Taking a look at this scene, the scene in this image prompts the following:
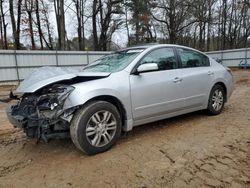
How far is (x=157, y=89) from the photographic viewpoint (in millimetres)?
4082

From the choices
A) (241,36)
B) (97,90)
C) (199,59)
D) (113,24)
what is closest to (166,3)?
(113,24)

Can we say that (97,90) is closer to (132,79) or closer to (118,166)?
(132,79)

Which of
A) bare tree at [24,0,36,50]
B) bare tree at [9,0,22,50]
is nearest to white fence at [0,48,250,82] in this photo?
bare tree at [9,0,22,50]

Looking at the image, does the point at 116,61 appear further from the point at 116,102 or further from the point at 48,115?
the point at 48,115

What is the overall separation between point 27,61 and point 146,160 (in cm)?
1411

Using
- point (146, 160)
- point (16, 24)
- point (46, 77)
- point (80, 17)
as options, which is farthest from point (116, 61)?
point (80, 17)

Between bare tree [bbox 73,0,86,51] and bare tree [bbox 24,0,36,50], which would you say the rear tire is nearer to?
bare tree [bbox 73,0,86,51]

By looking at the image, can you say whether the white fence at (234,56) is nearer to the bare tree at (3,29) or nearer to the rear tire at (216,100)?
the rear tire at (216,100)

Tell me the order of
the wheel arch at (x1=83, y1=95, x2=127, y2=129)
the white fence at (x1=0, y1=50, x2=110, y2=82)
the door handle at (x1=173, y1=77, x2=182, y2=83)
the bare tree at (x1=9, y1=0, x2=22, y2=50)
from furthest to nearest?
the bare tree at (x1=9, y1=0, x2=22, y2=50) → the white fence at (x1=0, y1=50, x2=110, y2=82) → the door handle at (x1=173, y1=77, x2=182, y2=83) → the wheel arch at (x1=83, y1=95, x2=127, y2=129)

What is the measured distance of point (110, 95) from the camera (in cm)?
357

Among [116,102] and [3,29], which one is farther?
[3,29]

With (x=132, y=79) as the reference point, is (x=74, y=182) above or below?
below

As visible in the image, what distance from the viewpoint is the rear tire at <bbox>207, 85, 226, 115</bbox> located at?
516 centimetres

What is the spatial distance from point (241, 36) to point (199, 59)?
118 feet
